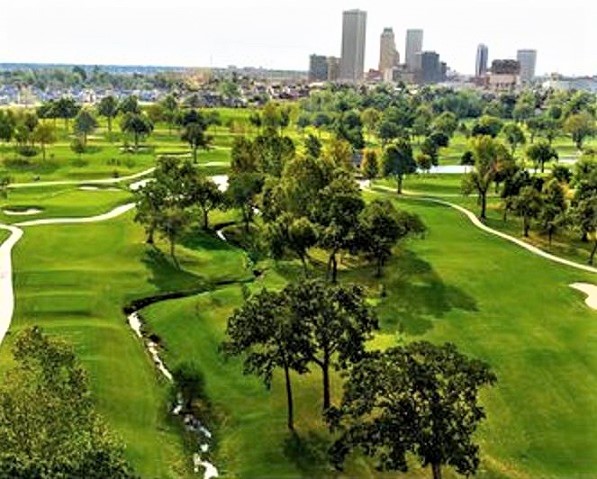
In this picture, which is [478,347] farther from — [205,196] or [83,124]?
[83,124]

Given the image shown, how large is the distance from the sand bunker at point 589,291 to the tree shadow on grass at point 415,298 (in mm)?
9081

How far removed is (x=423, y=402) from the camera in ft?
94.0

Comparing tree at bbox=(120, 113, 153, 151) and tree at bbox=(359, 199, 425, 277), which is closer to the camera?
tree at bbox=(359, 199, 425, 277)

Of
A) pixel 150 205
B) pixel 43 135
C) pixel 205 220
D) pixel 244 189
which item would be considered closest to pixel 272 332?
pixel 150 205

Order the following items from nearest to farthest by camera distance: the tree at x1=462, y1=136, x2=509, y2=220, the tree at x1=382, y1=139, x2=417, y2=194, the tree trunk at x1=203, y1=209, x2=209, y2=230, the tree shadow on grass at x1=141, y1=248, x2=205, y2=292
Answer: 1. the tree shadow on grass at x1=141, y1=248, x2=205, y2=292
2. the tree trunk at x1=203, y1=209, x2=209, y2=230
3. the tree at x1=462, y1=136, x2=509, y2=220
4. the tree at x1=382, y1=139, x2=417, y2=194

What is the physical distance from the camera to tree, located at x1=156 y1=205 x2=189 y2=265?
6519 centimetres

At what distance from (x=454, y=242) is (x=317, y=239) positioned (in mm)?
22281

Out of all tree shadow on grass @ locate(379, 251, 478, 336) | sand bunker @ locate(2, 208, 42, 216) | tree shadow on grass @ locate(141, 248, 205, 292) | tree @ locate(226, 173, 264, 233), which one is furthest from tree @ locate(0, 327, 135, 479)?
sand bunker @ locate(2, 208, 42, 216)

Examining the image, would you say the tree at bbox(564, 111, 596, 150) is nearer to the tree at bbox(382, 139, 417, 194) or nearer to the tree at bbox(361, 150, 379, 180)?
the tree at bbox(361, 150, 379, 180)

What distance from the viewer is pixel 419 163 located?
119312 mm

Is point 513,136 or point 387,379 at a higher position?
point 513,136

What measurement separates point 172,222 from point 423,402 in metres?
40.5

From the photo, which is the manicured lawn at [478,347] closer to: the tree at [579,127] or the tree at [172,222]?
the tree at [172,222]

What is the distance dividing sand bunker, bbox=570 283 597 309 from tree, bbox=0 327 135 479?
4007cm
